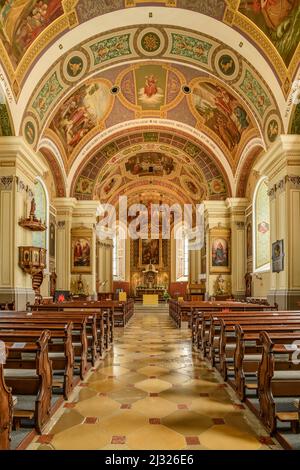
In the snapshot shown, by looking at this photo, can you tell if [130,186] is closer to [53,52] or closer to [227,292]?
[227,292]

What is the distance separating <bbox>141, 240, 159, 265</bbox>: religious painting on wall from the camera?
112 ft

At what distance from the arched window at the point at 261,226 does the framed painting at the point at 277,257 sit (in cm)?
453

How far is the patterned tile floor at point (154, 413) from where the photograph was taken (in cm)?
390

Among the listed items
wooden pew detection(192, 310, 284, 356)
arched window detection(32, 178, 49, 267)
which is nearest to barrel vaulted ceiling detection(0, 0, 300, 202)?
arched window detection(32, 178, 49, 267)

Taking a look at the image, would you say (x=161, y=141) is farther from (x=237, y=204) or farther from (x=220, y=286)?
(x=220, y=286)

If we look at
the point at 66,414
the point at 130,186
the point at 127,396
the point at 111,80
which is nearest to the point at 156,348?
the point at 127,396

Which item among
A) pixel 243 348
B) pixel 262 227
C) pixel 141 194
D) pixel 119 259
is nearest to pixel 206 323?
pixel 243 348

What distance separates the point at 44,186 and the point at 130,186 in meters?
10.5

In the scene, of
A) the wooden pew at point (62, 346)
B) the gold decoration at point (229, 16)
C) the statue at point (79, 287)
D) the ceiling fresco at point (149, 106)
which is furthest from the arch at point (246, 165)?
the wooden pew at point (62, 346)

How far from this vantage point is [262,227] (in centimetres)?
1841

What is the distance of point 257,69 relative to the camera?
1294 centimetres

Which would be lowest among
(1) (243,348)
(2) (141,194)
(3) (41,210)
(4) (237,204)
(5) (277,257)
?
(1) (243,348)

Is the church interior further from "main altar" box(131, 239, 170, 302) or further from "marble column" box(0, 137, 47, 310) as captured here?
"main altar" box(131, 239, 170, 302)

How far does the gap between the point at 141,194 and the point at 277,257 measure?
18827mm
